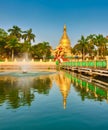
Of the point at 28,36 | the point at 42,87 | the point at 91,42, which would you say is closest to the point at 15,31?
the point at 28,36

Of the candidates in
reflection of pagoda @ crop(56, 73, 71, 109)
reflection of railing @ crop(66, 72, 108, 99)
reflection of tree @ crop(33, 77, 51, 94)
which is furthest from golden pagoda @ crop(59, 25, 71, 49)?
reflection of railing @ crop(66, 72, 108, 99)

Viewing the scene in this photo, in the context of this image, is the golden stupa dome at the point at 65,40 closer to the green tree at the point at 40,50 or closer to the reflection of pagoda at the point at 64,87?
the green tree at the point at 40,50

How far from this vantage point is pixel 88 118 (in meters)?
13.1

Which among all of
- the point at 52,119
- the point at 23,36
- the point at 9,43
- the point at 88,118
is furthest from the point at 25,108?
the point at 23,36

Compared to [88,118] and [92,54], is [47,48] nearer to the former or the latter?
[92,54]

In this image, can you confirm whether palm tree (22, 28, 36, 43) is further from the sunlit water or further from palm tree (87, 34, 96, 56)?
the sunlit water

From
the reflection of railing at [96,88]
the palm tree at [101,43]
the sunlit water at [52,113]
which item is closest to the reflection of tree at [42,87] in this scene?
the reflection of railing at [96,88]

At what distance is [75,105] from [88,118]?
353 centimetres

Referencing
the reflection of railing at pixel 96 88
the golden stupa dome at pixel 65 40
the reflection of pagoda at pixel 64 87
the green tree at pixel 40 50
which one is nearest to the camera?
the reflection of railing at pixel 96 88

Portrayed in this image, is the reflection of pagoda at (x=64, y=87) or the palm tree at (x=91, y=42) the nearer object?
the reflection of pagoda at (x=64, y=87)

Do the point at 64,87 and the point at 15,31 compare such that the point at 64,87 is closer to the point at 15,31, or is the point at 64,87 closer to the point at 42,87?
the point at 42,87

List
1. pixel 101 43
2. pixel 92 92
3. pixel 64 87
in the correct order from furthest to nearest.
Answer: pixel 101 43
pixel 64 87
pixel 92 92

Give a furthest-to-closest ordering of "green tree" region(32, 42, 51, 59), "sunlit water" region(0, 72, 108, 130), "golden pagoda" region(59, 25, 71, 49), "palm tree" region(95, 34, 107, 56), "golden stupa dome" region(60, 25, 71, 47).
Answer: "golden stupa dome" region(60, 25, 71, 47) < "golden pagoda" region(59, 25, 71, 49) < "green tree" region(32, 42, 51, 59) < "palm tree" region(95, 34, 107, 56) < "sunlit water" region(0, 72, 108, 130)

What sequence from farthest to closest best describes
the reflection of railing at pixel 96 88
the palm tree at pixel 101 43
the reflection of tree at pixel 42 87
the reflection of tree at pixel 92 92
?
the palm tree at pixel 101 43 < the reflection of tree at pixel 42 87 < the reflection of railing at pixel 96 88 < the reflection of tree at pixel 92 92
